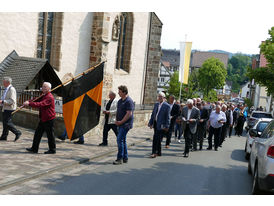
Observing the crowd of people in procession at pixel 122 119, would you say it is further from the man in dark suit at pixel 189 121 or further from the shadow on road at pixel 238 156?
the shadow on road at pixel 238 156

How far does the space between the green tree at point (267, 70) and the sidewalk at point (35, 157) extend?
69.7 feet

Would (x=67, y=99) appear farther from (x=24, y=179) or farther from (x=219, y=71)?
(x=219, y=71)

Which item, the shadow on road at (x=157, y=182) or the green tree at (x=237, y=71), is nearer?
the shadow on road at (x=157, y=182)

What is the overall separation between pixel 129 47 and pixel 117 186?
20430mm

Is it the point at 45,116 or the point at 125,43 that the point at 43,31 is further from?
the point at 45,116

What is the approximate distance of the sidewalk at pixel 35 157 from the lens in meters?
7.05

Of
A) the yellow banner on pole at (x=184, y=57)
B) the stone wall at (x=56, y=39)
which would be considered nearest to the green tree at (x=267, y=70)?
the yellow banner on pole at (x=184, y=57)

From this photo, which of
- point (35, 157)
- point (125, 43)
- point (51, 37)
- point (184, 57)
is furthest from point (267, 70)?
point (35, 157)

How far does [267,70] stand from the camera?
3133 cm

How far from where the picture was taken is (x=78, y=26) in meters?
21.0

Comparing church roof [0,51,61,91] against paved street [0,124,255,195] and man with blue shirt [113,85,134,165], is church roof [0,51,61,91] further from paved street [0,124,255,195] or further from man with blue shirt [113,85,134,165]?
man with blue shirt [113,85,134,165]

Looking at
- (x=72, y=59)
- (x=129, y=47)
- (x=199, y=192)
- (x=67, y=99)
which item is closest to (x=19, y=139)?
(x=67, y=99)

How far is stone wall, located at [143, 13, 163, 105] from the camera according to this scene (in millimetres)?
29203

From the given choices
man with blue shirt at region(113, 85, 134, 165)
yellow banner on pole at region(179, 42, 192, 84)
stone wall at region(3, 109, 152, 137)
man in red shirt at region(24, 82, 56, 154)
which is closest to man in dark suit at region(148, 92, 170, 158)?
man with blue shirt at region(113, 85, 134, 165)
